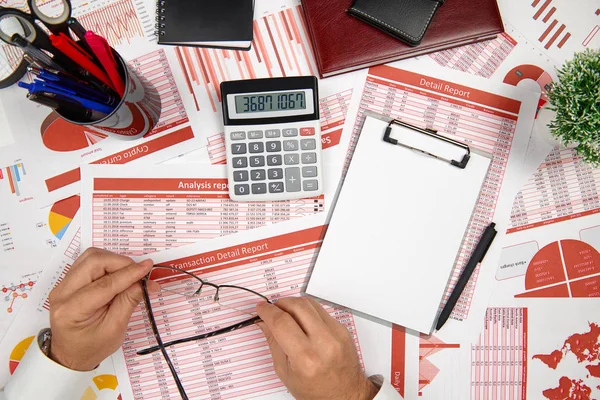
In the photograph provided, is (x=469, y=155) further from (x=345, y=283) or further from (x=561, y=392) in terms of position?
(x=561, y=392)

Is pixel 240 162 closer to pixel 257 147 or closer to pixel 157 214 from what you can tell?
pixel 257 147

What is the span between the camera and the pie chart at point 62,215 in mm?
704

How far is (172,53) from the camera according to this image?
2.31 ft

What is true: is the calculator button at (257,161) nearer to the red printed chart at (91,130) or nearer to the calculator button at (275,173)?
the calculator button at (275,173)

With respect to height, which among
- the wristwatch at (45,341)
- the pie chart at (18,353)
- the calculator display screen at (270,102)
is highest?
the calculator display screen at (270,102)

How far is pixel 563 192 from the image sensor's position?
71 centimetres

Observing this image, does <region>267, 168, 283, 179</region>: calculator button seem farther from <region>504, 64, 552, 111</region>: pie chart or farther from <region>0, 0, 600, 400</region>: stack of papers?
<region>504, 64, 552, 111</region>: pie chart

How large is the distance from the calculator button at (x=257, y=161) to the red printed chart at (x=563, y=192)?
1.46 feet

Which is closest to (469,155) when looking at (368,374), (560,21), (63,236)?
(560,21)

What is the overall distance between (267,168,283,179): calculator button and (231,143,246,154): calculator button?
0.18 ft

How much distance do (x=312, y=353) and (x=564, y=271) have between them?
0.46m

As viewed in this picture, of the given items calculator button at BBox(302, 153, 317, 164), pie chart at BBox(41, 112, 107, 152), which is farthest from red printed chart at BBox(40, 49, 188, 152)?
calculator button at BBox(302, 153, 317, 164)

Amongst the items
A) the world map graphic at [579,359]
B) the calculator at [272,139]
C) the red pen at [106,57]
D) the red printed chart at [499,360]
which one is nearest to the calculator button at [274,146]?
the calculator at [272,139]

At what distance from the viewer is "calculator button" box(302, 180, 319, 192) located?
0.66 metres
